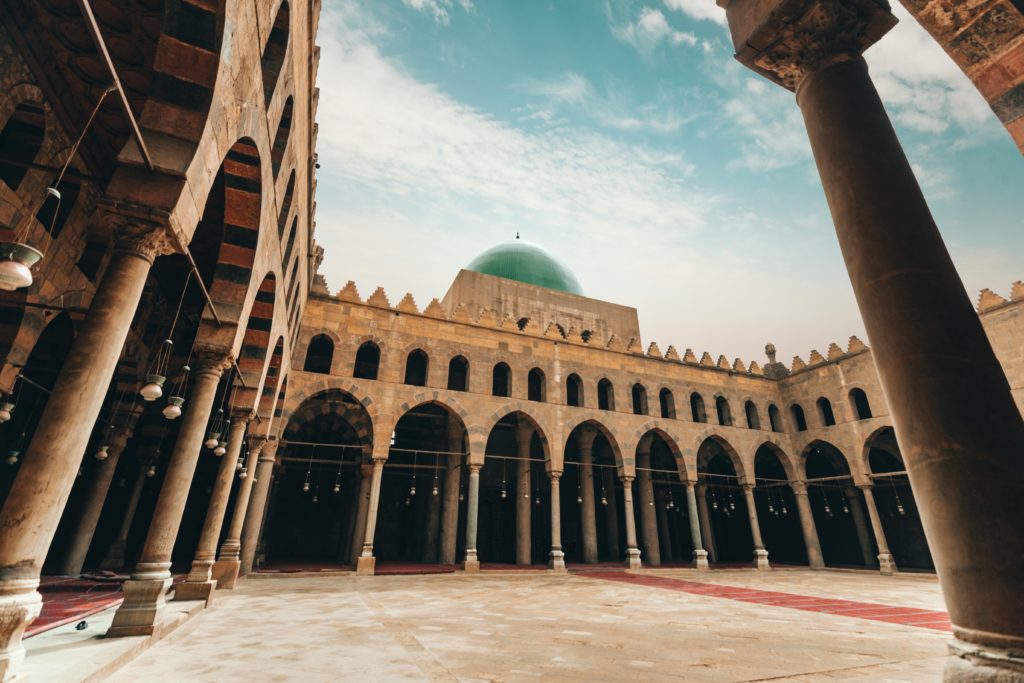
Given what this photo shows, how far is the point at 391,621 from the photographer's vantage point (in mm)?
7223

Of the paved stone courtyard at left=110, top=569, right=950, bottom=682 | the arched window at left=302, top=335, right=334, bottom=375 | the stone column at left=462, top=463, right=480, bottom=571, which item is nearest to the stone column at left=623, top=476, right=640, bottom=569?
the stone column at left=462, top=463, right=480, bottom=571

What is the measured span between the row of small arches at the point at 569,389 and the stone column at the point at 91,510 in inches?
217

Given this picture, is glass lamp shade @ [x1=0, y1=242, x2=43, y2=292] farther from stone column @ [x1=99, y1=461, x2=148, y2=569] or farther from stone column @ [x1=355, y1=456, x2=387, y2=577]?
stone column @ [x1=99, y1=461, x2=148, y2=569]

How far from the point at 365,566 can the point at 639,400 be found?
40.8ft

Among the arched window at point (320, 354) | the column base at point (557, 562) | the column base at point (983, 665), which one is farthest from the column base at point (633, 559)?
the column base at point (983, 665)

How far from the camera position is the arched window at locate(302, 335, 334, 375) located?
16.3 meters

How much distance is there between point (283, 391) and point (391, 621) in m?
9.45

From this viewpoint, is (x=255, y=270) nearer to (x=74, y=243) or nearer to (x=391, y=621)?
(x=74, y=243)

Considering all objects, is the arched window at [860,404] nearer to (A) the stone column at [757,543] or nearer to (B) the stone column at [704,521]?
(A) the stone column at [757,543]

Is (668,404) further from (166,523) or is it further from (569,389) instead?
(166,523)

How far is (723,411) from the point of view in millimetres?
22109

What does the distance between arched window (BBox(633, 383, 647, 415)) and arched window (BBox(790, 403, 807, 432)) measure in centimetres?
787

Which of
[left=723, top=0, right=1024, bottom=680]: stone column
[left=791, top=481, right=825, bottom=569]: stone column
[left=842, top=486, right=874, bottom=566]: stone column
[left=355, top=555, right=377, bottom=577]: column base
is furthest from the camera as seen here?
[left=791, top=481, right=825, bottom=569]: stone column

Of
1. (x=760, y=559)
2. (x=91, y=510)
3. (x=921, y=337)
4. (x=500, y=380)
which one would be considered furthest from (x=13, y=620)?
(x=760, y=559)
